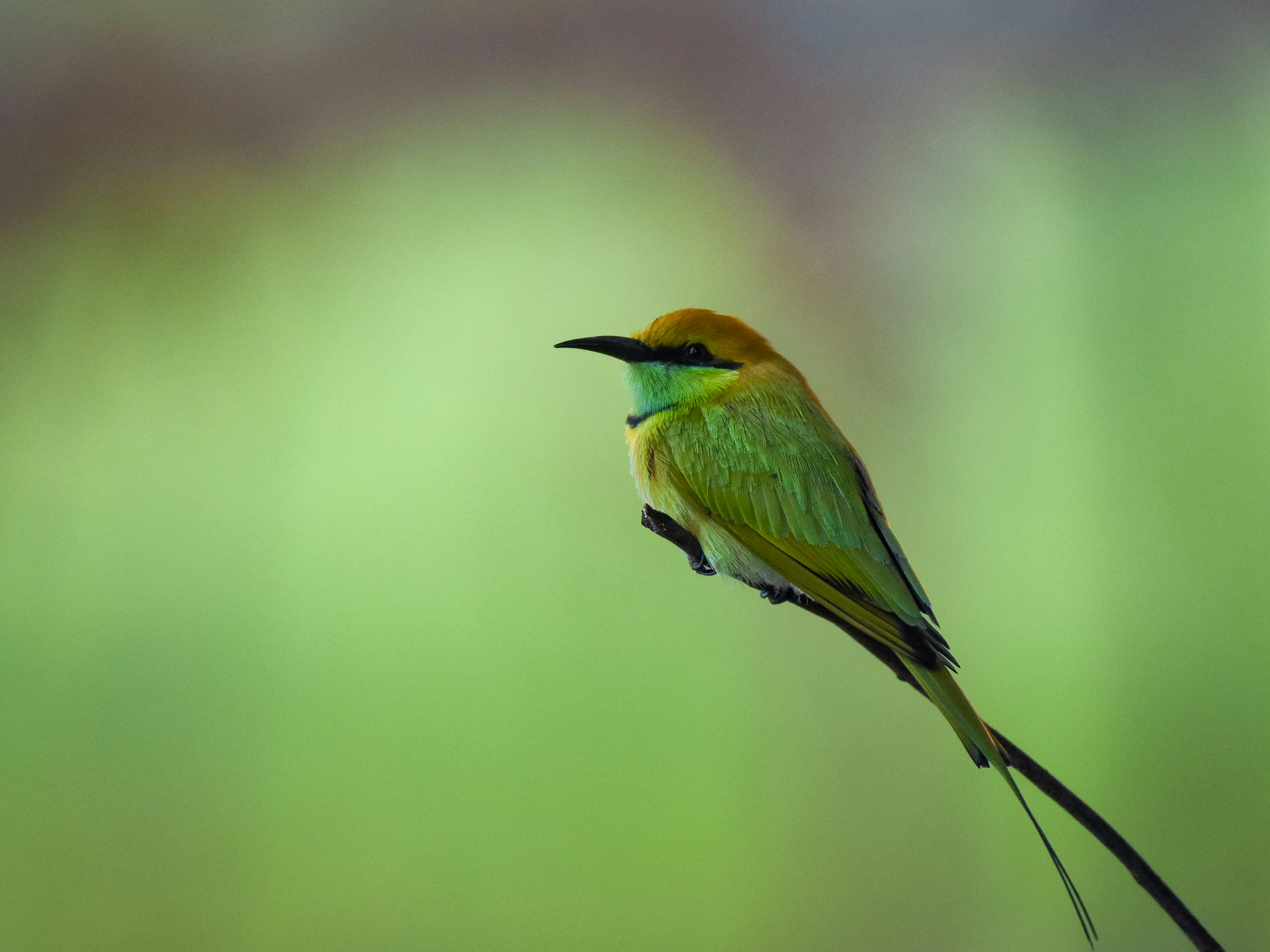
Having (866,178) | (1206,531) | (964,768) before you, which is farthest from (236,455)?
(1206,531)

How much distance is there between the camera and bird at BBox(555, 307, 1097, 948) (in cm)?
132

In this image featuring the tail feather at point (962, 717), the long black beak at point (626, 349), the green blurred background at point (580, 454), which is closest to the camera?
the tail feather at point (962, 717)

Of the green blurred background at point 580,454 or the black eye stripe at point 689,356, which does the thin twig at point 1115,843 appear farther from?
the green blurred background at point 580,454

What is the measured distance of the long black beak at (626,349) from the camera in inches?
54.6

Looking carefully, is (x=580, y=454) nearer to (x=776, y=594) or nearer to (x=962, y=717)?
(x=776, y=594)

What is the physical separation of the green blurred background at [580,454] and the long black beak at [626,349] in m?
0.69

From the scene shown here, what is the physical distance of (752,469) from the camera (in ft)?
4.53

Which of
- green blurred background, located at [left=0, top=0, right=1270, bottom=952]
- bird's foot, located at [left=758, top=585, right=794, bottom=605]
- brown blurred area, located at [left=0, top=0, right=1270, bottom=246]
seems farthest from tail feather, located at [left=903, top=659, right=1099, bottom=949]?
brown blurred area, located at [left=0, top=0, right=1270, bottom=246]

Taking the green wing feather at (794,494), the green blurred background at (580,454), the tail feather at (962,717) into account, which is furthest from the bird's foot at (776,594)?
the green blurred background at (580,454)

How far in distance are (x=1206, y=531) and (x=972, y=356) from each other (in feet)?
1.98

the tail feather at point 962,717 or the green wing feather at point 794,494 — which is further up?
the green wing feather at point 794,494

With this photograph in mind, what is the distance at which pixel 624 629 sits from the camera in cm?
204

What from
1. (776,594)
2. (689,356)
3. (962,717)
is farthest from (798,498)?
(962,717)

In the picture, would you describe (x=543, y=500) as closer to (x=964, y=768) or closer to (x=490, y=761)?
(x=490, y=761)
